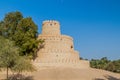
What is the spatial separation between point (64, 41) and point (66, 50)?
2080 mm

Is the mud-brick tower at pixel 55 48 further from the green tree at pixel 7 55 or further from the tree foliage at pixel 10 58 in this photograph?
the green tree at pixel 7 55

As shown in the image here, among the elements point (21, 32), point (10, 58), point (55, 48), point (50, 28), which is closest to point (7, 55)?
point (10, 58)

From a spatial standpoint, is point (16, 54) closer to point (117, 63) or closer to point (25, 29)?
point (25, 29)

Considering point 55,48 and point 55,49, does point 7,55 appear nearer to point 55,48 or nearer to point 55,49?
point 55,49

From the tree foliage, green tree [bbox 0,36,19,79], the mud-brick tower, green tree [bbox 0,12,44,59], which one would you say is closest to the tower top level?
the mud-brick tower

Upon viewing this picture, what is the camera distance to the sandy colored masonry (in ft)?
166

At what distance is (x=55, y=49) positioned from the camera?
5269 centimetres

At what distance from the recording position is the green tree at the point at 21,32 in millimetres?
49572

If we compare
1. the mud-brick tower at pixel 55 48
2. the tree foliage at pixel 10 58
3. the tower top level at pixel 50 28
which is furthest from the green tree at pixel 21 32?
the tree foliage at pixel 10 58


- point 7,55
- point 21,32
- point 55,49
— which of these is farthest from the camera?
point 55,49

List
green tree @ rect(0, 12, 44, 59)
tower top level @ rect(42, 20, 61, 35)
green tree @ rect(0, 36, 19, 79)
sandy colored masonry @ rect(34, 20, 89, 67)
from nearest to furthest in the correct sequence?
green tree @ rect(0, 36, 19, 79), green tree @ rect(0, 12, 44, 59), sandy colored masonry @ rect(34, 20, 89, 67), tower top level @ rect(42, 20, 61, 35)

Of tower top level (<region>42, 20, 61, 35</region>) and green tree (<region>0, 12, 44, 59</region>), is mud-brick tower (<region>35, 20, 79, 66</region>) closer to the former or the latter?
tower top level (<region>42, 20, 61, 35</region>)

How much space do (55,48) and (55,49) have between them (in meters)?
0.30

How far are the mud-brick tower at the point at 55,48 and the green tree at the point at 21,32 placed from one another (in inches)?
80.0
